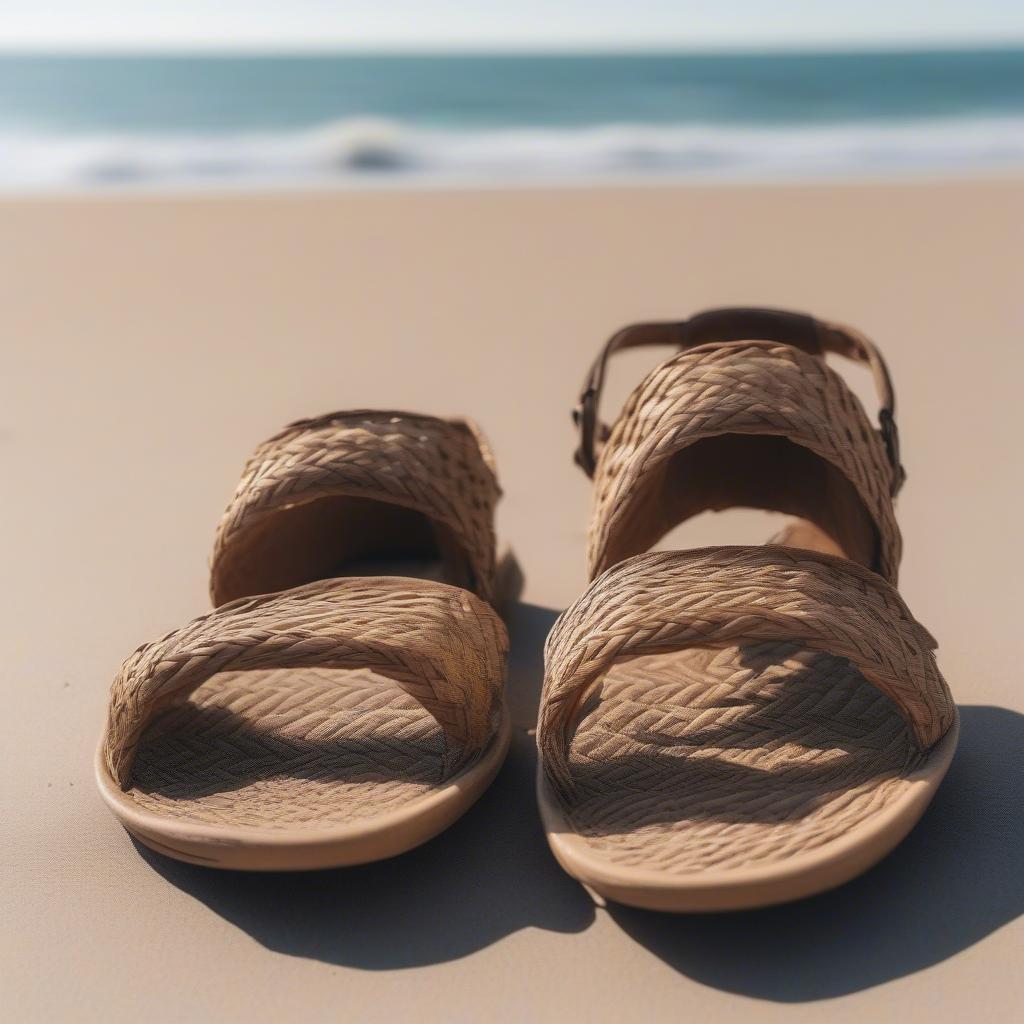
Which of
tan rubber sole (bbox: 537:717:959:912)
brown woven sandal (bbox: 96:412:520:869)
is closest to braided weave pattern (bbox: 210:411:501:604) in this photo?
brown woven sandal (bbox: 96:412:520:869)

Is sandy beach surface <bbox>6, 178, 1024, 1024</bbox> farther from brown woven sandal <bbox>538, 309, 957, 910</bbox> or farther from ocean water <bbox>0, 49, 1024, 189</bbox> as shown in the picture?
ocean water <bbox>0, 49, 1024, 189</bbox>

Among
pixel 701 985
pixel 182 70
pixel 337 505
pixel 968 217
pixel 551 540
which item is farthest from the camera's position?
pixel 182 70

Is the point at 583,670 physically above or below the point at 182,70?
below

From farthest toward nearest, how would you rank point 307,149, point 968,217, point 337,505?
1. point 307,149
2. point 968,217
3. point 337,505

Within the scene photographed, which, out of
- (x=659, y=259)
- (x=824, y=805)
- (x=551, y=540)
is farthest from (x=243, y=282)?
(x=824, y=805)

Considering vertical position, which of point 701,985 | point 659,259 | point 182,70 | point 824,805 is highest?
point 182,70

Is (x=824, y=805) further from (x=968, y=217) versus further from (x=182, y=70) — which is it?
(x=182, y=70)

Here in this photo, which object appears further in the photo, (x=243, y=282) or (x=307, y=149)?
(x=307, y=149)

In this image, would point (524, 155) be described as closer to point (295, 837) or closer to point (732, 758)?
point (732, 758)
